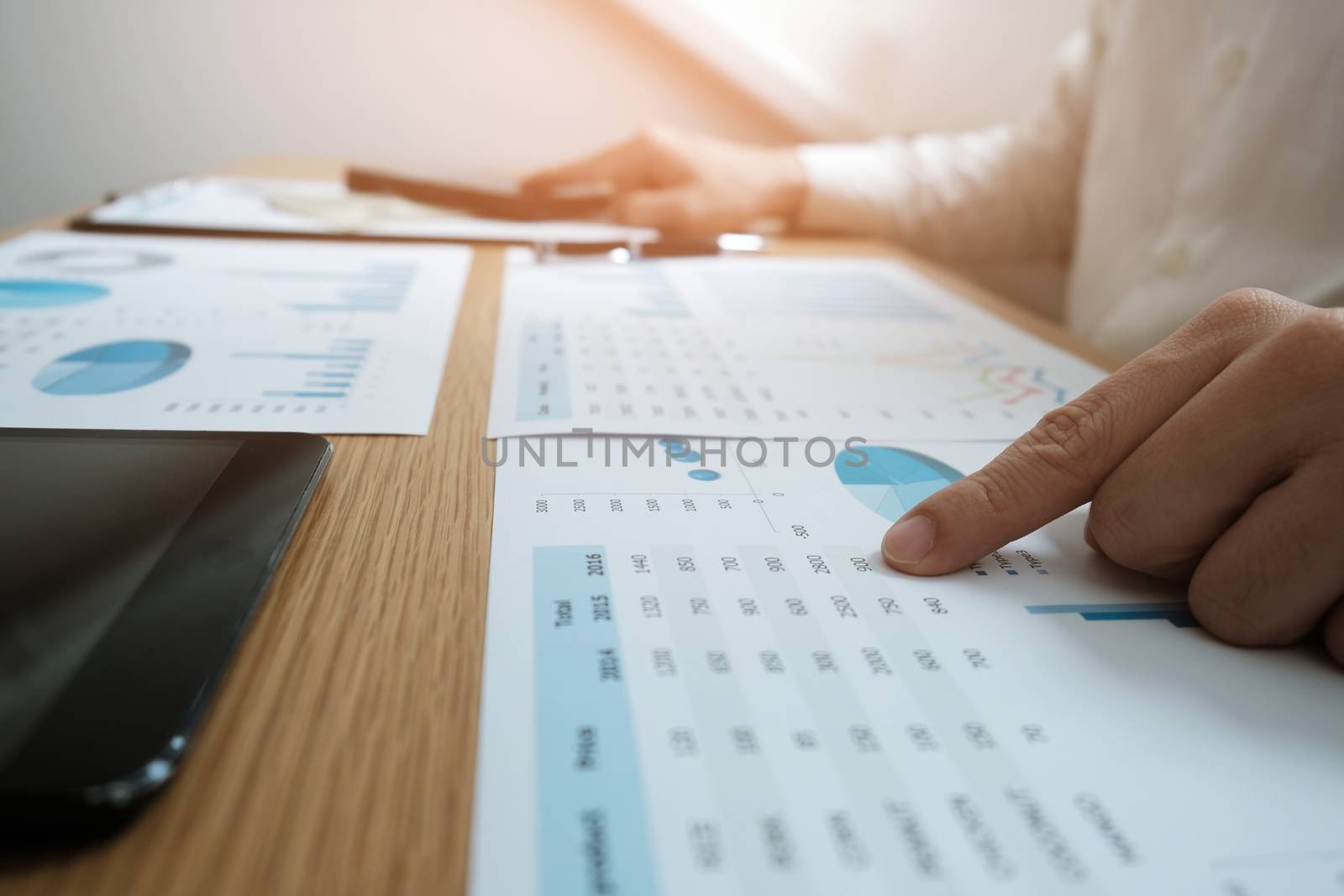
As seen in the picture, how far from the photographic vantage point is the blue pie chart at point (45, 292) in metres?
0.51

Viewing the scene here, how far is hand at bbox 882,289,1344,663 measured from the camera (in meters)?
0.26

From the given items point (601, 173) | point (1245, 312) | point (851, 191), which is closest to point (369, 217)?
point (601, 173)

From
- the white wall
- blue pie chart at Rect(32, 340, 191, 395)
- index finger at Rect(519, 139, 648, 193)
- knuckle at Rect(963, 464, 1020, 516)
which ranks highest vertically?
the white wall

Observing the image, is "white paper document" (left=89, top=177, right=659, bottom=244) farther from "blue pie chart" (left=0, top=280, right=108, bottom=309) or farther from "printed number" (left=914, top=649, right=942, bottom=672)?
"printed number" (left=914, top=649, right=942, bottom=672)

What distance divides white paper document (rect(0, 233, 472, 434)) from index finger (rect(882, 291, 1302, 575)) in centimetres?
24

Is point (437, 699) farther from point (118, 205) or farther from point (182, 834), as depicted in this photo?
point (118, 205)

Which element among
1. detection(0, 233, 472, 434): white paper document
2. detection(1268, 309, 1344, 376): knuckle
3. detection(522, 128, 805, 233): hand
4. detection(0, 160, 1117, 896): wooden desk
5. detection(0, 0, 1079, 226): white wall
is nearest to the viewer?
detection(0, 160, 1117, 896): wooden desk

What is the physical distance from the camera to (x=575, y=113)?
1.37m

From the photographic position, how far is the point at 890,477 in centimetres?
36

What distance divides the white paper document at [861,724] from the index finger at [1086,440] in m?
0.02

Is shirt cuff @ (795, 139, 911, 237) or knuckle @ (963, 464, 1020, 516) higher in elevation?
shirt cuff @ (795, 139, 911, 237)

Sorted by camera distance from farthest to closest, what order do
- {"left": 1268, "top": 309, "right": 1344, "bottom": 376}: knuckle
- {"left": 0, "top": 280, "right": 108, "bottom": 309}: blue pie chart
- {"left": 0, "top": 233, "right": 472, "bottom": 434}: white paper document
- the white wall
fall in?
the white wall, {"left": 0, "top": 280, "right": 108, "bottom": 309}: blue pie chart, {"left": 0, "top": 233, "right": 472, "bottom": 434}: white paper document, {"left": 1268, "top": 309, "right": 1344, "bottom": 376}: knuckle

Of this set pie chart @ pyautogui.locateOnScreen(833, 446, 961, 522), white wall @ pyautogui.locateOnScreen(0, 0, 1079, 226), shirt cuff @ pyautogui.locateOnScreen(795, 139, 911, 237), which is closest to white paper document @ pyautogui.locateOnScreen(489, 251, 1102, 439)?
pie chart @ pyautogui.locateOnScreen(833, 446, 961, 522)

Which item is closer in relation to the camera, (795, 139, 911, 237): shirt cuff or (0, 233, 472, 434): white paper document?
(0, 233, 472, 434): white paper document
